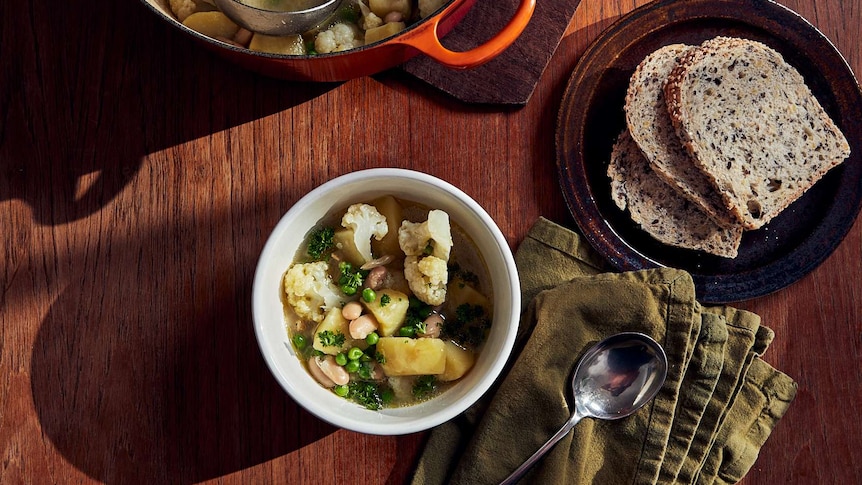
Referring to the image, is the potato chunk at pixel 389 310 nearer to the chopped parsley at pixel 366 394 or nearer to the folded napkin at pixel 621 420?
the chopped parsley at pixel 366 394

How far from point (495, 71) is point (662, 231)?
604mm

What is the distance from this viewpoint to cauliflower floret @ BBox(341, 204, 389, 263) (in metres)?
1.76

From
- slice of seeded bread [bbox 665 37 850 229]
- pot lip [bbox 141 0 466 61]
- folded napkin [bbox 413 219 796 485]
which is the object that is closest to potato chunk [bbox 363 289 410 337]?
folded napkin [bbox 413 219 796 485]

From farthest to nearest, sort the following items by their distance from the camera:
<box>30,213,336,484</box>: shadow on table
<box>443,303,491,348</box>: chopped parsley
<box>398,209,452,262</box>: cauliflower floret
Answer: <box>30,213,336,484</box>: shadow on table < <box>443,303,491,348</box>: chopped parsley < <box>398,209,452,262</box>: cauliflower floret

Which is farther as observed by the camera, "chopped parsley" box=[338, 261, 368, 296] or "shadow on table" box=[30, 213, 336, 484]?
"shadow on table" box=[30, 213, 336, 484]

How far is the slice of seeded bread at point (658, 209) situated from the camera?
1.94 m

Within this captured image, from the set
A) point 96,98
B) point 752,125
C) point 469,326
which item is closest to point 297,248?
point 469,326

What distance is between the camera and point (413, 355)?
172cm

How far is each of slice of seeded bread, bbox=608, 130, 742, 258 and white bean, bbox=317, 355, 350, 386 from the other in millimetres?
825

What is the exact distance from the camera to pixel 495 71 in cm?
194

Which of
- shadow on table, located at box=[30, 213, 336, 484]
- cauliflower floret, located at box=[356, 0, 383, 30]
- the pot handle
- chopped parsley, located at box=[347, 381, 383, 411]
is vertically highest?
the pot handle

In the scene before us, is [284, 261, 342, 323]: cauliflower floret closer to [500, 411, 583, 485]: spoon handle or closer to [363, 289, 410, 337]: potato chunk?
[363, 289, 410, 337]: potato chunk

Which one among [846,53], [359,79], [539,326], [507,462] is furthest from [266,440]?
[846,53]

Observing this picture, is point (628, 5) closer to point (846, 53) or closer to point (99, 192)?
point (846, 53)
